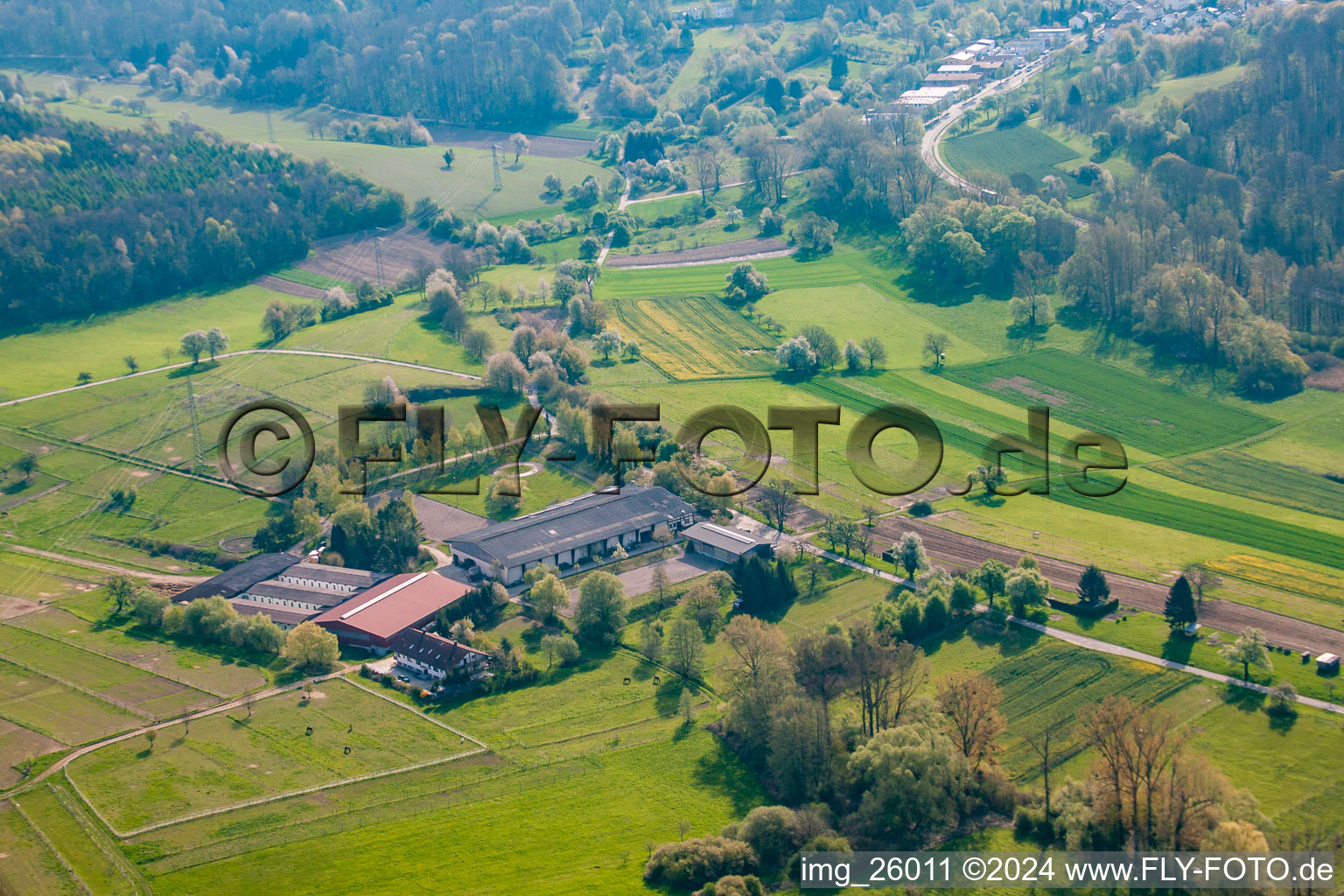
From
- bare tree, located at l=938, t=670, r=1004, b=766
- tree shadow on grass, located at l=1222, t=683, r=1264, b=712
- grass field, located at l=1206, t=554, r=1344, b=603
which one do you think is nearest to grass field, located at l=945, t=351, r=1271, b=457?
grass field, located at l=1206, t=554, r=1344, b=603

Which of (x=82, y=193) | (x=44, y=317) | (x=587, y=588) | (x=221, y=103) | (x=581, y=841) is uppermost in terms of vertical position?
(x=221, y=103)

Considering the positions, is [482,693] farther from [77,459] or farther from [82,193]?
[82,193]

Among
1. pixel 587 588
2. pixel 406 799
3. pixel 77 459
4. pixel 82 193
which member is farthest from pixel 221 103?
pixel 406 799

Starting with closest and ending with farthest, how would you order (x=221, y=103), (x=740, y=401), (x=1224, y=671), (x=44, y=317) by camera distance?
(x=1224, y=671) < (x=740, y=401) < (x=44, y=317) < (x=221, y=103)

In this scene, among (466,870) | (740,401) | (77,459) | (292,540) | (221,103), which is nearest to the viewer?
(466,870)

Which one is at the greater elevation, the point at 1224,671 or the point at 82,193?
the point at 82,193

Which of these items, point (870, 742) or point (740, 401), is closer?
point (870, 742)
